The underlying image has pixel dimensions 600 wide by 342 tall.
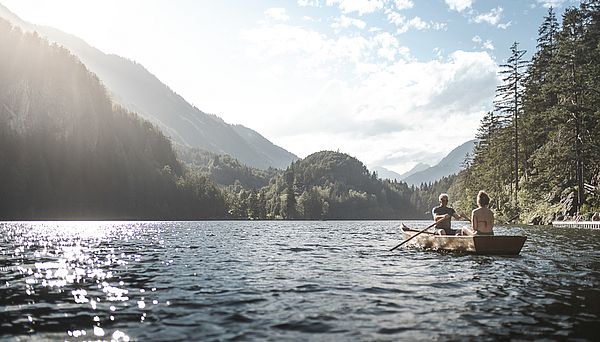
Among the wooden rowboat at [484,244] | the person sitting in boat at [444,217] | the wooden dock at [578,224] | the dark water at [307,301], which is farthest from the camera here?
the wooden dock at [578,224]

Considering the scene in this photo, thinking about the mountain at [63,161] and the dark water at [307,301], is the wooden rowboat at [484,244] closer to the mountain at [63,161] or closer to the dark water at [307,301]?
the dark water at [307,301]

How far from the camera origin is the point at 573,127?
187 feet

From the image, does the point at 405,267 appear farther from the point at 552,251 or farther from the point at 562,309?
the point at 552,251

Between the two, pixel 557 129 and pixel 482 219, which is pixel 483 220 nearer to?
pixel 482 219

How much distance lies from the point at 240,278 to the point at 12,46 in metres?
212

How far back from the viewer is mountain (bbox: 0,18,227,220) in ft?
497

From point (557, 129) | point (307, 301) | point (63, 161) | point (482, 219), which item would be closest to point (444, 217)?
point (482, 219)

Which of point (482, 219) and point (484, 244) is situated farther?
point (482, 219)

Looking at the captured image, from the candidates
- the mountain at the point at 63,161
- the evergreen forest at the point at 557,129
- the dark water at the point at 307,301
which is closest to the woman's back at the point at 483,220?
the dark water at the point at 307,301

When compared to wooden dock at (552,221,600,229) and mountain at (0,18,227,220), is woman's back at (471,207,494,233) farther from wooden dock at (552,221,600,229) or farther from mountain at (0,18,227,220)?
mountain at (0,18,227,220)

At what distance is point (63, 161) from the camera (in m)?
169

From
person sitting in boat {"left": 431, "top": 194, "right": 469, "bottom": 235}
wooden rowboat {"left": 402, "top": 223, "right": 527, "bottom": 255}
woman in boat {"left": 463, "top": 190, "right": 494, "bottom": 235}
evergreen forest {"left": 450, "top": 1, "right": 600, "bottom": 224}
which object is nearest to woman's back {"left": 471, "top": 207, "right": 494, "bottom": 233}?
woman in boat {"left": 463, "top": 190, "right": 494, "bottom": 235}

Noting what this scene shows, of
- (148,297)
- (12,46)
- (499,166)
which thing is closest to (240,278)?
(148,297)

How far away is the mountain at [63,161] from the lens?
152m
